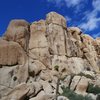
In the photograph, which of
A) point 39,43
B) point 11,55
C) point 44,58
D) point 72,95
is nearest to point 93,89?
point 72,95

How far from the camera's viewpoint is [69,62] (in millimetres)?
47688

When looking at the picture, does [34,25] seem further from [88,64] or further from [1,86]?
[1,86]

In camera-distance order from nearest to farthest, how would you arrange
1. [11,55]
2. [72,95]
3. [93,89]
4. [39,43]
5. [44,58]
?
[72,95] < [93,89] < [11,55] < [44,58] < [39,43]

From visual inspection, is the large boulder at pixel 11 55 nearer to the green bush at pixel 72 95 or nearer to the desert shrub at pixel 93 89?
the green bush at pixel 72 95

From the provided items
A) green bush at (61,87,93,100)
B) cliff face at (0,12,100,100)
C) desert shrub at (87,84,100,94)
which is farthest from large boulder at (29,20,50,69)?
green bush at (61,87,93,100)

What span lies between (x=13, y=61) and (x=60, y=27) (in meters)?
12.4

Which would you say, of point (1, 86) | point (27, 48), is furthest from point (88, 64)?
point (1, 86)

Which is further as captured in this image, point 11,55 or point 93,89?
point 11,55

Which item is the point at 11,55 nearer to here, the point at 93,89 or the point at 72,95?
the point at 72,95

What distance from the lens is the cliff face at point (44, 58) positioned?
1552 inches

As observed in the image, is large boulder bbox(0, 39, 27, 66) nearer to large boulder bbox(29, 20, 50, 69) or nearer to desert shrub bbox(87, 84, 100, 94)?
large boulder bbox(29, 20, 50, 69)

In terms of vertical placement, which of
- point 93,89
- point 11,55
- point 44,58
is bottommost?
point 93,89

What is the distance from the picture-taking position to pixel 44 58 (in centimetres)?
4638

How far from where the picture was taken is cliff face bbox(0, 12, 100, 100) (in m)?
39.4
